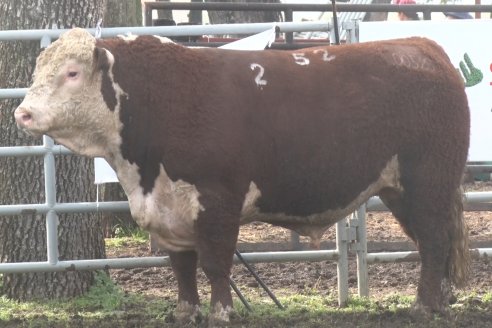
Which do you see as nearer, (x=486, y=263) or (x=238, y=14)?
(x=486, y=263)

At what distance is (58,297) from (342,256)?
1.90 metres

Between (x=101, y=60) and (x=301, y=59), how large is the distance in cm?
116

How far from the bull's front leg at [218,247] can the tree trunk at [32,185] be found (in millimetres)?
1492

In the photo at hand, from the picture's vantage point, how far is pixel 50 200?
6105 mm

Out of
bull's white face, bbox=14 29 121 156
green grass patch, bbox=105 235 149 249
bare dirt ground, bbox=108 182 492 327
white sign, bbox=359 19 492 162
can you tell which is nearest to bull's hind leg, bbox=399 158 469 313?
bare dirt ground, bbox=108 182 492 327

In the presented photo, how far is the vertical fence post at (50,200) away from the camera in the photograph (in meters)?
6.09

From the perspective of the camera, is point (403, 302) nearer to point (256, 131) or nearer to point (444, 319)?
point (444, 319)

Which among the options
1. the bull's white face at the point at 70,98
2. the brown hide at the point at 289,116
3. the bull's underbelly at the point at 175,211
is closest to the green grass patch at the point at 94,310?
the bull's underbelly at the point at 175,211

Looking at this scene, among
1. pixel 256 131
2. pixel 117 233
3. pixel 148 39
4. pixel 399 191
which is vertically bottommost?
pixel 117 233

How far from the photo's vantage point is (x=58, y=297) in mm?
6492

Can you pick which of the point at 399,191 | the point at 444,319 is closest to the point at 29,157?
the point at 399,191

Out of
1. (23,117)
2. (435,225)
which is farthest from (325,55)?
(23,117)

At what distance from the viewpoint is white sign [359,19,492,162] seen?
6.57 m

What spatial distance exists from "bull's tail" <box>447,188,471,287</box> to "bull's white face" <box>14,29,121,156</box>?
2059 millimetres
